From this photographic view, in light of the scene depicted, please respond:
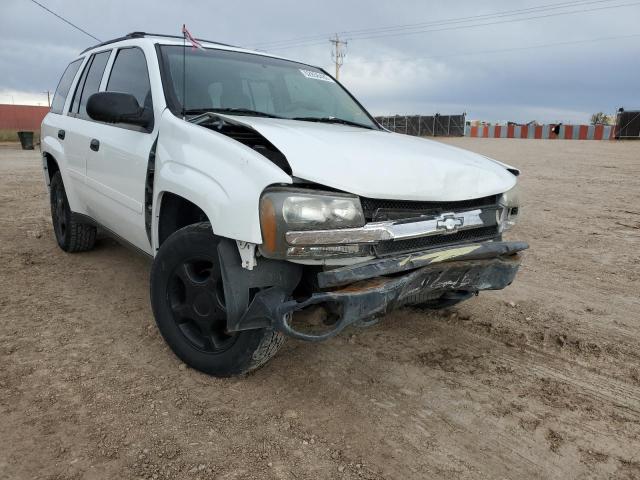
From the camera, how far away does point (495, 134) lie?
33.9 metres

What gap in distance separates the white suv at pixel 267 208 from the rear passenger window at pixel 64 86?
1.55 m

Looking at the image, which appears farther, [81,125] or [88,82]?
[88,82]

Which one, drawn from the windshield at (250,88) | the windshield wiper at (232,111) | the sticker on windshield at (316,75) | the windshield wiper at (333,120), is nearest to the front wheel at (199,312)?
the windshield wiper at (232,111)

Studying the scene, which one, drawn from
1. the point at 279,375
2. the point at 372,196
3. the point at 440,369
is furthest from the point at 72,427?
the point at 440,369

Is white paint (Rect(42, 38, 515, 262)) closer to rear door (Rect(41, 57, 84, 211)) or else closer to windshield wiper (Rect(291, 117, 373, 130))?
windshield wiper (Rect(291, 117, 373, 130))

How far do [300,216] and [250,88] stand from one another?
5.38 feet

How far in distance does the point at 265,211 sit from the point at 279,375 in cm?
108

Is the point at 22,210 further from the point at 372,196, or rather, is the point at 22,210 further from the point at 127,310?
the point at 372,196

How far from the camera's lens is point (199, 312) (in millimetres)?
2646

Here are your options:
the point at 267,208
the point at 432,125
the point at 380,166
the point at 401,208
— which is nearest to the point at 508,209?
the point at 401,208

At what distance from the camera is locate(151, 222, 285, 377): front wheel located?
98.3 inches

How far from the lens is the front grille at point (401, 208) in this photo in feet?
7.66

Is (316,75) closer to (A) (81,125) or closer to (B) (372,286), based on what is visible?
(A) (81,125)

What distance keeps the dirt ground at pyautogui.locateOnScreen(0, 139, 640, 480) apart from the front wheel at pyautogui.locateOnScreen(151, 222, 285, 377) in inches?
6.0
